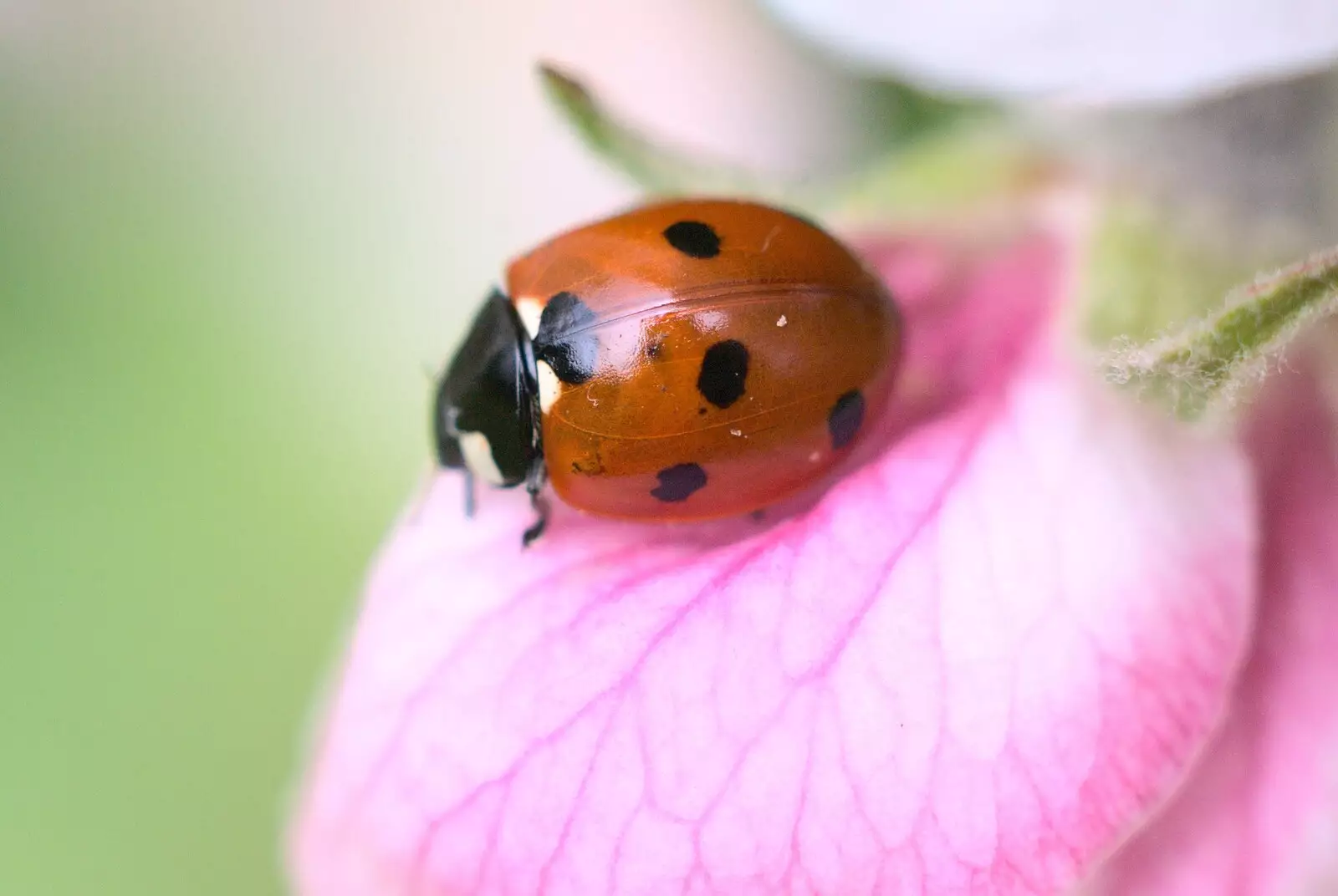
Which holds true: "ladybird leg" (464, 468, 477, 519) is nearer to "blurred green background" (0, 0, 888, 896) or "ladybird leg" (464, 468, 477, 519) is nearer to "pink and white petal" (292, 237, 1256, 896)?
"pink and white petal" (292, 237, 1256, 896)

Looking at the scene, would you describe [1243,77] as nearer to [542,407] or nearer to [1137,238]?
[1137,238]

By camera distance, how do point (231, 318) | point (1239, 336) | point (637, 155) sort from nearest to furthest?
point (1239, 336), point (637, 155), point (231, 318)

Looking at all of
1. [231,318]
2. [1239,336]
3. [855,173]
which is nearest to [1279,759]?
[1239,336]

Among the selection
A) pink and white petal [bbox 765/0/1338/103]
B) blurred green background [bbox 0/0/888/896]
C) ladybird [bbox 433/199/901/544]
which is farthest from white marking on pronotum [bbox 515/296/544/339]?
blurred green background [bbox 0/0/888/896]

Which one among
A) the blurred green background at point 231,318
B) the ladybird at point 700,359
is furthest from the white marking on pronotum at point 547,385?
the blurred green background at point 231,318

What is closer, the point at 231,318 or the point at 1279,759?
the point at 1279,759

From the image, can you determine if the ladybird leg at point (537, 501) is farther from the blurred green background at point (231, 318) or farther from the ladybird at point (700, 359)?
→ the blurred green background at point (231, 318)

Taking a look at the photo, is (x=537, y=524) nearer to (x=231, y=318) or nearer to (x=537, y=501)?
(x=537, y=501)
